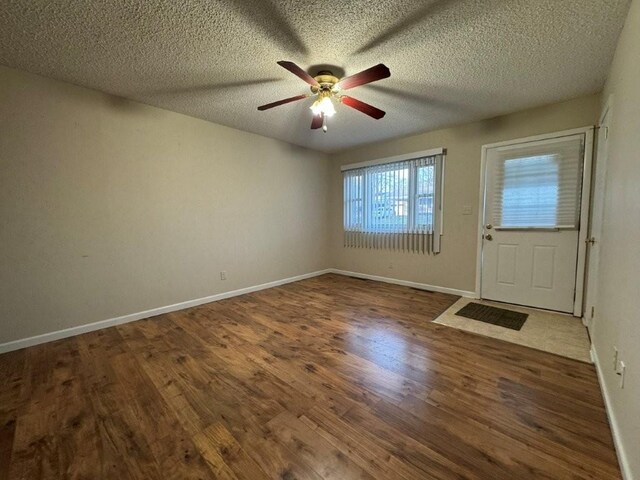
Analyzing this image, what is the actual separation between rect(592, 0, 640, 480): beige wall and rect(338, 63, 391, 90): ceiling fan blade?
51.0 inches

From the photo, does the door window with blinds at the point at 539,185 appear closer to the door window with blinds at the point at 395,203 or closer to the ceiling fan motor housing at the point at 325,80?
the door window with blinds at the point at 395,203

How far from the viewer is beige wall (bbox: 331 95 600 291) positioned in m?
2.96

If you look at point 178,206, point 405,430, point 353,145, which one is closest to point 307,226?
point 353,145

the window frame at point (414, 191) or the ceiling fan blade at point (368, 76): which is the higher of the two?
the ceiling fan blade at point (368, 76)

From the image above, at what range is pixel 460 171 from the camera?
12.1 ft

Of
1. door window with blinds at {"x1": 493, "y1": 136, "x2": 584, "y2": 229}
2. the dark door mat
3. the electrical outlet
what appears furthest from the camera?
door window with blinds at {"x1": 493, "y1": 136, "x2": 584, "y2": 229}

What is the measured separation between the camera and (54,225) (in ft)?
8.07

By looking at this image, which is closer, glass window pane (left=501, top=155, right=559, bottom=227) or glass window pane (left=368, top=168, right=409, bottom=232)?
glass window pane (left=501, top=155, right=559, bottom=227)

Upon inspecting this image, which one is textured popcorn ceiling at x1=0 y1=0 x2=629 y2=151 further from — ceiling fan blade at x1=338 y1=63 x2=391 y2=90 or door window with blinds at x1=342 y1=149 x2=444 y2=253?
door window with blinds at x1=342 y1=149 x2=444 y2=253

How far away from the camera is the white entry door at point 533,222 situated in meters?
2.92

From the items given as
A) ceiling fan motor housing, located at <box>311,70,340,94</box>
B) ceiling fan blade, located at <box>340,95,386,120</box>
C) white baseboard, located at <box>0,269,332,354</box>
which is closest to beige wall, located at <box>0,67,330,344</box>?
white baseboard, located at <box>0,269,332,354</box>

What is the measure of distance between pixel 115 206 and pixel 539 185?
188 inches

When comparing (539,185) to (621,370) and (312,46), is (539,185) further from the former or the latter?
(312,46)

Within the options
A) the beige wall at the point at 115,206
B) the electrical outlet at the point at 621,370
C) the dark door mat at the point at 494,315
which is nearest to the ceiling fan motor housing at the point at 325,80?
the beige wall at the point at 115,206
